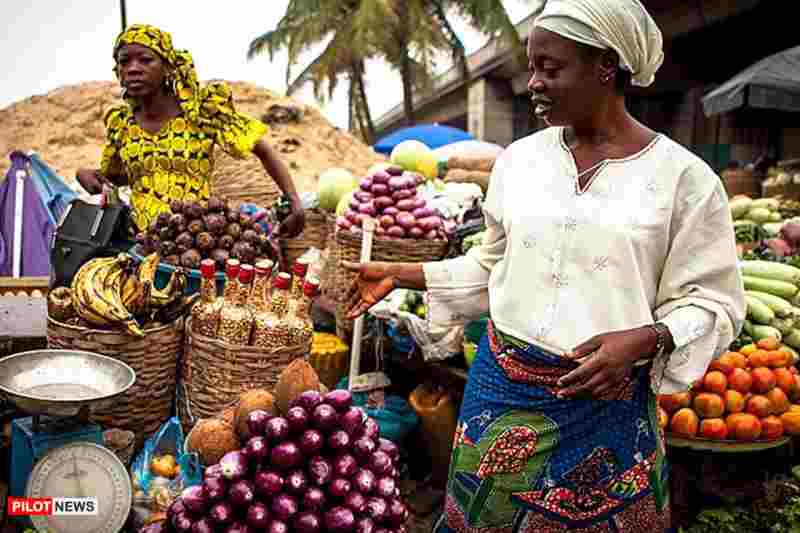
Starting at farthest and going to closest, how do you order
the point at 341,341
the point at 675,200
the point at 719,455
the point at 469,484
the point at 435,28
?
the point at 435,28, the point at 341,341, the point at 719,455, the point at 469,484, the point at 675,200

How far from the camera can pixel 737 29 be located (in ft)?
40.2

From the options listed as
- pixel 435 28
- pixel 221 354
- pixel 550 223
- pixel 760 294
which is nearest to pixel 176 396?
pixel 221 354

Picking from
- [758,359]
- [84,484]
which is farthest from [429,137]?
[84,484]

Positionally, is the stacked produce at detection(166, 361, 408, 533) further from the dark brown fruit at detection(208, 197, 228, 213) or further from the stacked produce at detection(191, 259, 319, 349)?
the dark brown fruit at detection(208, 197, 228, 213)

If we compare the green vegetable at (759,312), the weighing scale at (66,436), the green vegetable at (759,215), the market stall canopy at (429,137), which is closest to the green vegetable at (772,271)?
the green vegetable at (759,312)

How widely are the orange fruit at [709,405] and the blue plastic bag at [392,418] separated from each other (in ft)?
4.41

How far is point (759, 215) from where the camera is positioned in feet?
16.5

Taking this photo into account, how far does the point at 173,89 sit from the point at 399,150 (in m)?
2.03

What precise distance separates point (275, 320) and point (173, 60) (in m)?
1.50

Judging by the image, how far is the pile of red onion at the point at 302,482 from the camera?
54.7 inches

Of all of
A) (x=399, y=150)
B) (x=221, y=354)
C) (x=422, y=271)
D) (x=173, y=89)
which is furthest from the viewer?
(x=399, y=150)

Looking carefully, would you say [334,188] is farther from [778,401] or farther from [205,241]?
[778,401]

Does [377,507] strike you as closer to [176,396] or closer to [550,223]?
[550,223]

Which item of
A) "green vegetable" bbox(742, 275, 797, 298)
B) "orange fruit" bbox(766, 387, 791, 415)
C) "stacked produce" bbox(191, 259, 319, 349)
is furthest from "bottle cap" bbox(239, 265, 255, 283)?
"green vegetable" bbox(742, 275, 797, 298)
